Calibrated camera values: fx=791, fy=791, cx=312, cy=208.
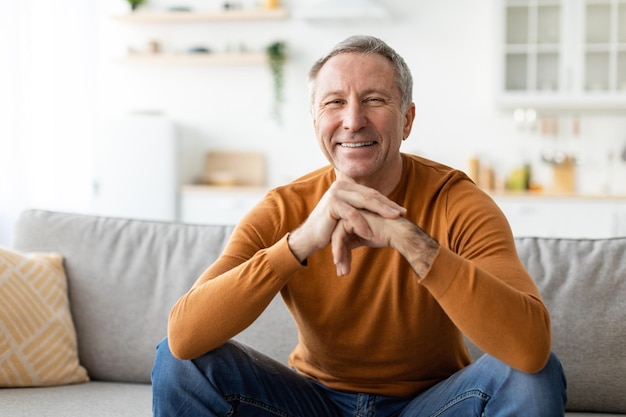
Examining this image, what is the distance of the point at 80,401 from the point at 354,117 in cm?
100

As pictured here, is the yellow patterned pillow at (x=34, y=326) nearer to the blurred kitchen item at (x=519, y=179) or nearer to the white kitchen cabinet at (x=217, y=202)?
the white kitchen cabinet at (x=217, y=202)

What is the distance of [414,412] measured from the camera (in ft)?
5.60

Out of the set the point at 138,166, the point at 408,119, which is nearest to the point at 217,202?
the point at 138,166

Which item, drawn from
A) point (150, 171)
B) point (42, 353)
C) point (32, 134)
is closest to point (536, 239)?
point (42, 353)

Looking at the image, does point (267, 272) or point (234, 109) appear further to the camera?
point (234, 109)

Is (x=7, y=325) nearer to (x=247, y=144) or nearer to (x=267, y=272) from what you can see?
(x=267, y=272)

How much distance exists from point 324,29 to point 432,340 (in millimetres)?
4451

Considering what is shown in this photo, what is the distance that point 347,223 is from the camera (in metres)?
1.62

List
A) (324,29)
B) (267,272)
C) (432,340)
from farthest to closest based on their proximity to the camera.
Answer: (324,29) → (432,340) → (267,272)

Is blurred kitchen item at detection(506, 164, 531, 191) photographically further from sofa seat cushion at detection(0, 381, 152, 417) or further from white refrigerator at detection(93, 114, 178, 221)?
sofa seat cushion at detection(0, 381, 152, 417)

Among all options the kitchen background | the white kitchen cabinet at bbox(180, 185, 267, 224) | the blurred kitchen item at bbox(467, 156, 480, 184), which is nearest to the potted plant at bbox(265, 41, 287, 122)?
the kitchen background

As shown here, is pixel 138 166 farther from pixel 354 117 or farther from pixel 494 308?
pixel 494 308

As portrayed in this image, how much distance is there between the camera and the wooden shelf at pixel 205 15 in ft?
19.0

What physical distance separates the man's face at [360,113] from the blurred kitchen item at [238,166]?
13.4 feet
